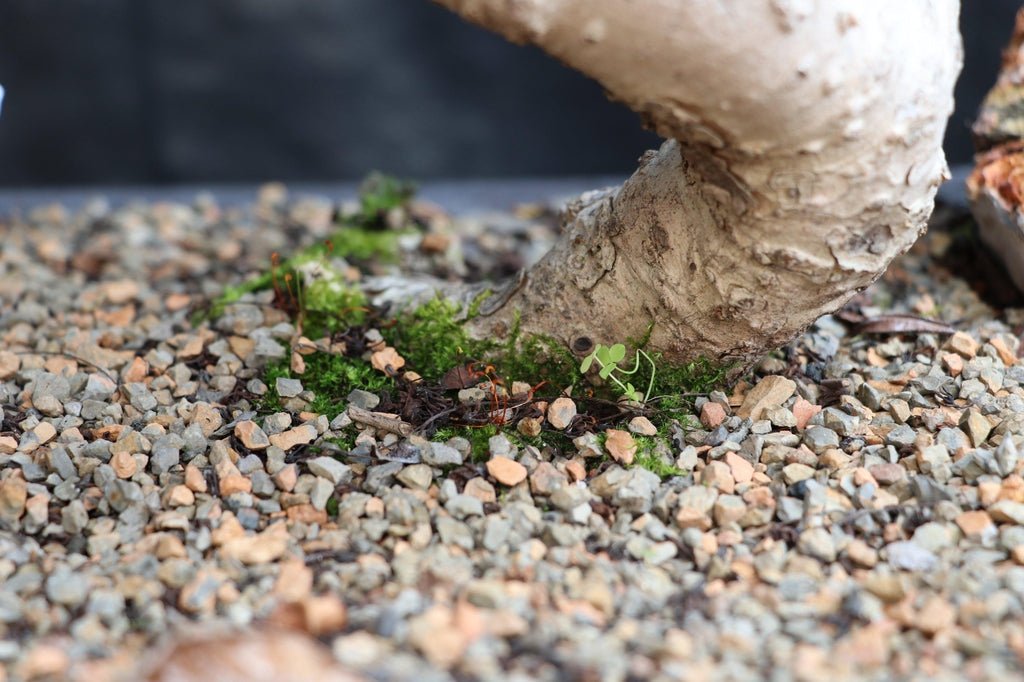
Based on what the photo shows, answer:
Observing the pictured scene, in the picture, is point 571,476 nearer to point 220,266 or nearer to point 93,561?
point 93,561

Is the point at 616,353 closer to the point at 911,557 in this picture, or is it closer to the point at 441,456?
the point at 441,456

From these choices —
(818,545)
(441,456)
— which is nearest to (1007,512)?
(818,545)

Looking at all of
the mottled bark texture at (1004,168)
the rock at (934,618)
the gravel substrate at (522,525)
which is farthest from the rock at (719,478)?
the mottled bark texture at (1004,168)

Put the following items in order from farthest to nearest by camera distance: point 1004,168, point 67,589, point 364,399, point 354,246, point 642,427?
point 354,246 → point 1004,168 → point 364,399 → point 642,427 → point 67,589

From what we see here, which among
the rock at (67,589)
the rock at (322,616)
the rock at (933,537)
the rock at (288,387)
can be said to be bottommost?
the rock at (67,589)

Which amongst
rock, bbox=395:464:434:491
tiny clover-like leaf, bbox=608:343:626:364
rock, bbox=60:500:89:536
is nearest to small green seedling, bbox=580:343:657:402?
tiny clover-like leaf, bbox=608:343:626:364

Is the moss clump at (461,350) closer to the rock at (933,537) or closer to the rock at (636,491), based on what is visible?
the rock at (636,491)
